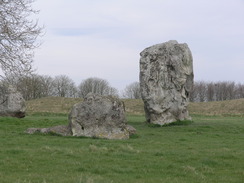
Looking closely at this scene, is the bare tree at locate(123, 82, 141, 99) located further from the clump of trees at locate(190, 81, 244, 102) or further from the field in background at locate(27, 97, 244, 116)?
the field in background at locate(27, 97, 244, 116)

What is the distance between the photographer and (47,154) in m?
11.5

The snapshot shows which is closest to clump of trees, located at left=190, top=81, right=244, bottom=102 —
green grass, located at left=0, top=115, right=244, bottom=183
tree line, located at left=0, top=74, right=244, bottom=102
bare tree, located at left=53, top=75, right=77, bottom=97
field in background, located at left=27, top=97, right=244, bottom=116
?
tree line, located at left=0, top=74, right=244, bottom=102

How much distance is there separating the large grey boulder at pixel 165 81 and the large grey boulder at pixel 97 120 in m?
7.72

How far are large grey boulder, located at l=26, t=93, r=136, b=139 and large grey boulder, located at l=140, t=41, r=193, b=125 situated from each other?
25.3ft

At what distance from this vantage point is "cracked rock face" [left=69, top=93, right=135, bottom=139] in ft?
56.9

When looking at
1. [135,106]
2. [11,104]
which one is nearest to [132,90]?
[135,106]

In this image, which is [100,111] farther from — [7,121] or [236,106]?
[236,106]

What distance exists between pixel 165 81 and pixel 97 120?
31.4 feet

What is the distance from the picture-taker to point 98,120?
1745 cm

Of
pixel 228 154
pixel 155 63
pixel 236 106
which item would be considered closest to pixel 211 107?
pixel 236 106

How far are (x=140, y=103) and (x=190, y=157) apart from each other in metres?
49.6

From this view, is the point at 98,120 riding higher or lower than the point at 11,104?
lower

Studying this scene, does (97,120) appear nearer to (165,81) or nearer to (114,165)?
(114,165)

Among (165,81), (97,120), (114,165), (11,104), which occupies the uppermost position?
(165,81)
